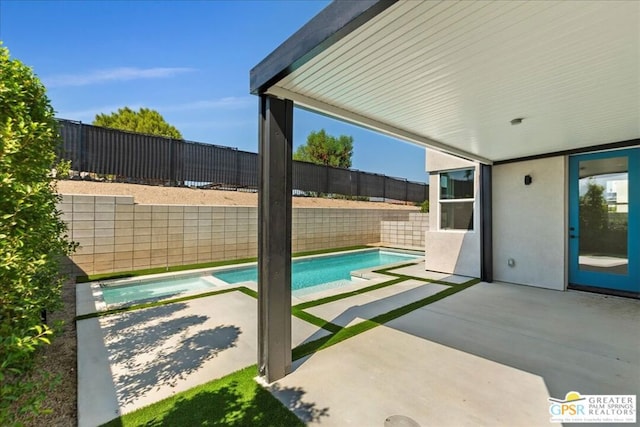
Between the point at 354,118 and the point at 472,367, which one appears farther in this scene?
the point at 354,118

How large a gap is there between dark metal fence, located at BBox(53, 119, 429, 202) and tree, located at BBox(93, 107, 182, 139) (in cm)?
492

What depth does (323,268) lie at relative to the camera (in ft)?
33.7

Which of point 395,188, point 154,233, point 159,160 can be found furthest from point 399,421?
point 395,188

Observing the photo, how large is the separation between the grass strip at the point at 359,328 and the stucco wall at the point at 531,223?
1.94 meters

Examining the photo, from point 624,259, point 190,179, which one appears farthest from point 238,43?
point 624,259

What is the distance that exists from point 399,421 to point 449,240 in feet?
20.0

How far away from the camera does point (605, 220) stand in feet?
18.4

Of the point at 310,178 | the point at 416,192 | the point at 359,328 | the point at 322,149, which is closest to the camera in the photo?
the point at 359,328

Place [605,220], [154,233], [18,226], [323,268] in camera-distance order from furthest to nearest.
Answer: [323,268]
[154,233]
[605,220]
[18,226]

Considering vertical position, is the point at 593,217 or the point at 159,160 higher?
the point at 159,160

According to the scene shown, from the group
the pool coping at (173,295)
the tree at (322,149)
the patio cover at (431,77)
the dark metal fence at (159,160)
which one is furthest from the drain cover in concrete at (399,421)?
the tree at (322,149)

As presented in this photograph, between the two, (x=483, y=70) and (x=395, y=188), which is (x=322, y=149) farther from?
(x=483, y=70)

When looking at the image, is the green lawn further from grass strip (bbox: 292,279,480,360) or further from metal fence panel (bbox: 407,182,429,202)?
metal fence panel (bbox: 407,182,429,202)

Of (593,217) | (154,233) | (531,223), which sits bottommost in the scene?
(154,233)
